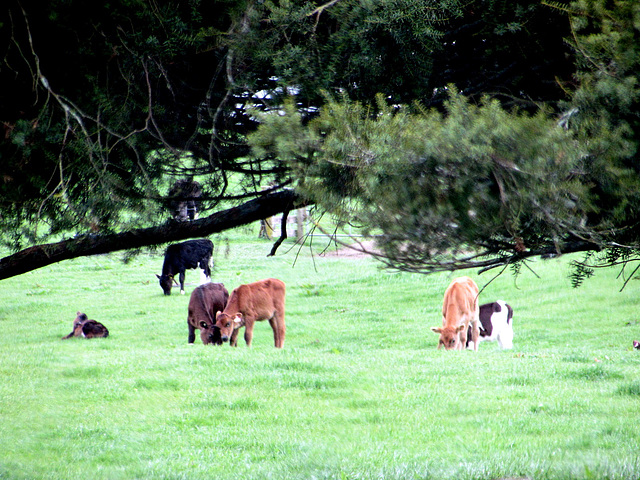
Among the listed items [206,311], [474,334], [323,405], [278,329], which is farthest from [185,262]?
[323,405]

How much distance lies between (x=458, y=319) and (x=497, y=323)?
1.32 meters

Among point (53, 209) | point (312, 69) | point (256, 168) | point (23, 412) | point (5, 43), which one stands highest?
point (5, 43)

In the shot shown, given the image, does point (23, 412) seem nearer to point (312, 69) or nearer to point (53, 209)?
point (53, 209)

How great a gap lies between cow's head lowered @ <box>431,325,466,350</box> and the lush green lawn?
0.77m

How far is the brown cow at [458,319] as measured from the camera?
13297 millimetres

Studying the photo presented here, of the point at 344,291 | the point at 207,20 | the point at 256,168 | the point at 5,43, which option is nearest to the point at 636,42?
the point at 207,20

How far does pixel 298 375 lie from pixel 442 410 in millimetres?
2329

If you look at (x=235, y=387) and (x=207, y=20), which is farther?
(x=235, y=387)

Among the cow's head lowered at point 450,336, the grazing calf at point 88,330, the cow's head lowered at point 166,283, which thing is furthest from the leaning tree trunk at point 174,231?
the cow's head lowered at point 166,283

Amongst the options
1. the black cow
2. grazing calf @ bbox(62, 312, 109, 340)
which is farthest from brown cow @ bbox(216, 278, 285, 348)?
the black cow

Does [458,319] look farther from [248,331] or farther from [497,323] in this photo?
[248,331]

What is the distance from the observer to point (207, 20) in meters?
3.67

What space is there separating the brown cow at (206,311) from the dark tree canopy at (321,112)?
32.0 feet

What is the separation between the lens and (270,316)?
544 inches
